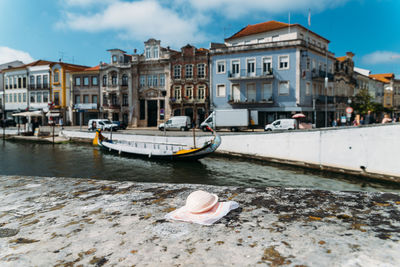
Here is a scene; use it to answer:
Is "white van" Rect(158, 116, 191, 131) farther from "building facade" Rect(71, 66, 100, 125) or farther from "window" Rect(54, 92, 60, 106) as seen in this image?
"window" Rect(54, 92, 60, 106)

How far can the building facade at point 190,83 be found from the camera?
44031 millimetres

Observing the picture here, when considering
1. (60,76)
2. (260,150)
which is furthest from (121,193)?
(60,76)

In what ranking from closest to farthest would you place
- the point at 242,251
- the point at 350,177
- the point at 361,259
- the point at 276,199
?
the point at 361,259, the point at 242,251, the point at 276,199, the point at 350,177

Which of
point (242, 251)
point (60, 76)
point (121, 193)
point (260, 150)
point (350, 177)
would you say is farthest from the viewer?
point (60, 76)

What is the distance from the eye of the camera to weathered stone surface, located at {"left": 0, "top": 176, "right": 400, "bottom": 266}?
2.36 meters

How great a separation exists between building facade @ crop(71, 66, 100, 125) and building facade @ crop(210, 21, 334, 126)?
2335 centimetres

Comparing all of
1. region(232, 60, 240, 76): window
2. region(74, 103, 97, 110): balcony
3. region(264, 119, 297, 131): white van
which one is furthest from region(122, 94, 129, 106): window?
region(264, 119, 297, 131): white van

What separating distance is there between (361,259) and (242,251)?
93cm

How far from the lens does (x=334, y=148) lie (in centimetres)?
1648

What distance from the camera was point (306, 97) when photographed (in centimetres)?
3931

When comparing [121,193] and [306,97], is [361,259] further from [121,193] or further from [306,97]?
[306,97]

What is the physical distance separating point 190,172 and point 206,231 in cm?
1462

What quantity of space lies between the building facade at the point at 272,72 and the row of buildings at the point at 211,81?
0.44ft

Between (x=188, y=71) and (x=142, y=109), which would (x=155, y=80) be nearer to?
(x=142, y=109)
